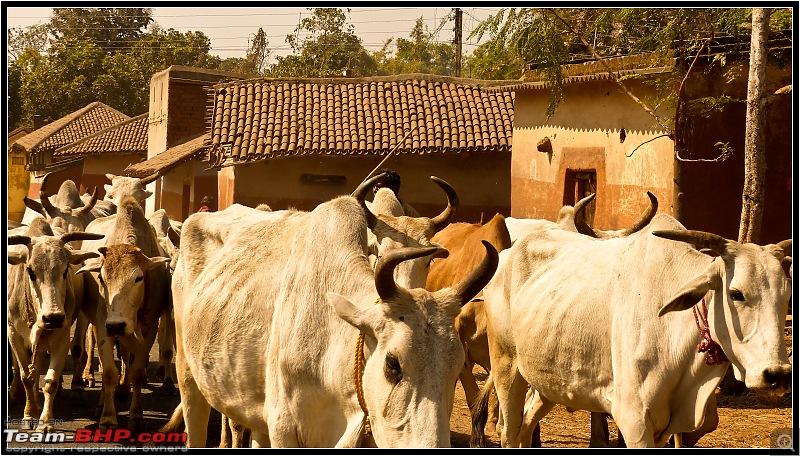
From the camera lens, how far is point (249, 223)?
6.14 metres

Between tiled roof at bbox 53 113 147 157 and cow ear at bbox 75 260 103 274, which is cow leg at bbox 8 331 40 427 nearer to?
cow ear at bbox 75 260 103 274

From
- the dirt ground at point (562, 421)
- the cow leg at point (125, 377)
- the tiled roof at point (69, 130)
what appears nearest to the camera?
the dirt ground at point (562, 421)

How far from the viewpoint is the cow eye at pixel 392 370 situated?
4.12 meters

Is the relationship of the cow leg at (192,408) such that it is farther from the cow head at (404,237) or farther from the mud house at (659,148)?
the mud house at (659,148)

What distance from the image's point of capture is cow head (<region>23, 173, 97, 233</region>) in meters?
11.7

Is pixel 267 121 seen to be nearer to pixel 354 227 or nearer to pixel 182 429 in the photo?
pixel 182 429

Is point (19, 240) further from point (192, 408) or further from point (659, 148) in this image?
point (659, 148)

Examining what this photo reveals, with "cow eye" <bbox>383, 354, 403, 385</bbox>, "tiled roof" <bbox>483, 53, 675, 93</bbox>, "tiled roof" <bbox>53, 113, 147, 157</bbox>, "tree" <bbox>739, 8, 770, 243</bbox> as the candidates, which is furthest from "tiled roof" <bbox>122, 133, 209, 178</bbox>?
"cow eye" <bbox>383, 354, 403, 385</bbox>

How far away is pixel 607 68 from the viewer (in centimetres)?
1245

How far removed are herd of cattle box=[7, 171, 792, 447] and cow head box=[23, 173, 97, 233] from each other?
3725 millimetres

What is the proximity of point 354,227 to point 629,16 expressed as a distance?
27.5 feet

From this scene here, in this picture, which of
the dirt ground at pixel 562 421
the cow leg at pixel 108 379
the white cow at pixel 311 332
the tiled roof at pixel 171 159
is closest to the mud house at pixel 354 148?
the tiled roof at pixel 171 159

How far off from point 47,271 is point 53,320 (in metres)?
0.45

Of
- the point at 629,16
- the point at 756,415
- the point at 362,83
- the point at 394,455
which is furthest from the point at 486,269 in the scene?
the point at 362,83
